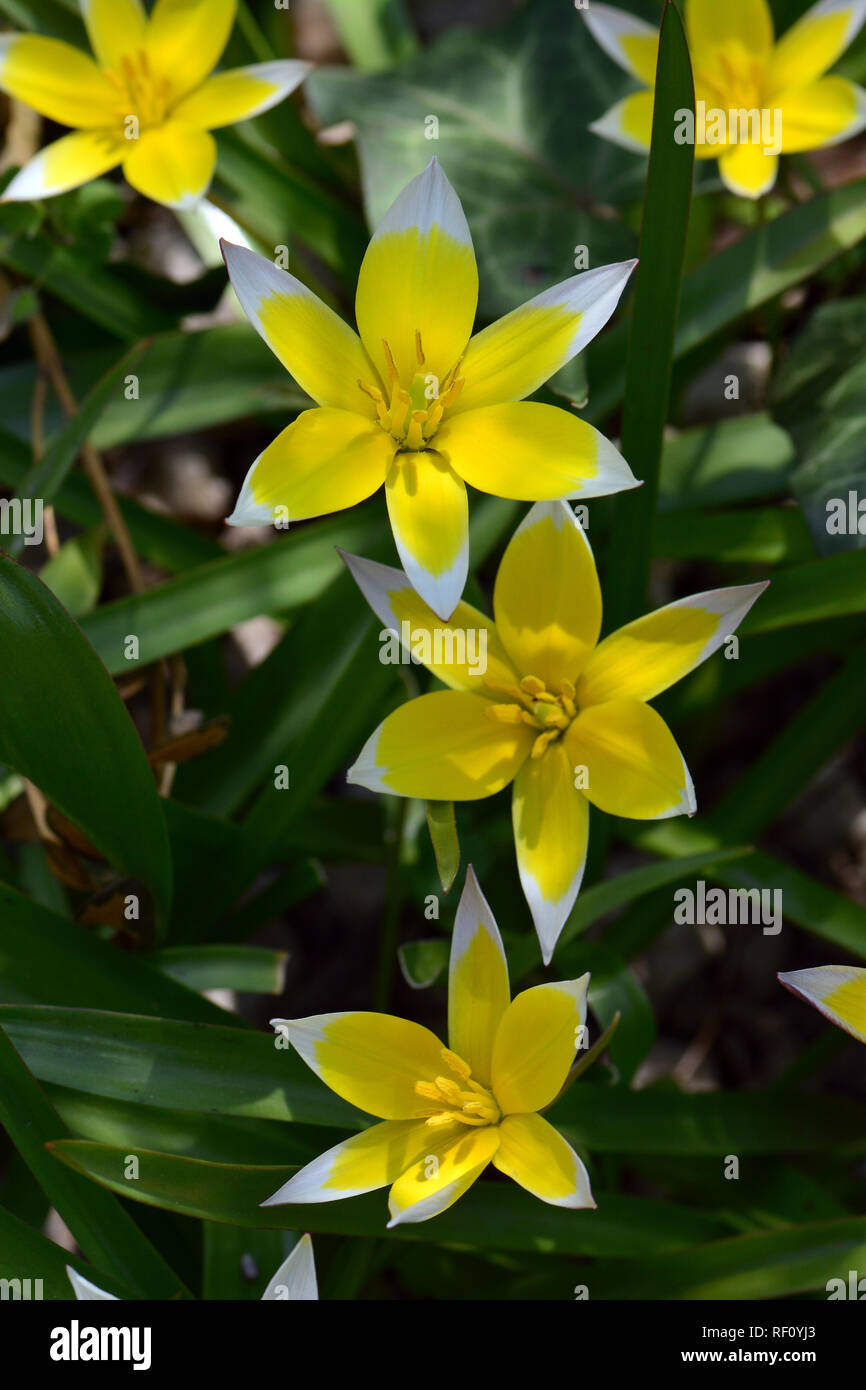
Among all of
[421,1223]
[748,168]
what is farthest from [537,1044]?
[748,168]

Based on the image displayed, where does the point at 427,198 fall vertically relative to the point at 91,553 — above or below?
above

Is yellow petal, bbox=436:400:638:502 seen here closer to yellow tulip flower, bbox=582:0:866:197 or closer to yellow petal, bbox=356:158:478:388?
yellow petal, bbox=356:158:478:388

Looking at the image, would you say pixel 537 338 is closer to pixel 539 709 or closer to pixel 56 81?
pixel 539 709

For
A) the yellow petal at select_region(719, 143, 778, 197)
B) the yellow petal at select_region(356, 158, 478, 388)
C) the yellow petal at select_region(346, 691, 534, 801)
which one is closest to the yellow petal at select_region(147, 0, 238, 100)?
the yellow petal at select_region(356, 158, 478, 388)

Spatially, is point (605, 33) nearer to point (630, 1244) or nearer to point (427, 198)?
point (427, 198)

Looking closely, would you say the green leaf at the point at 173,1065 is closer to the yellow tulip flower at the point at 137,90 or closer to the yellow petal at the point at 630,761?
the yellow petal at the point at 630,761
